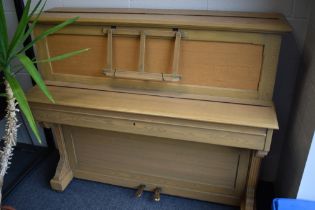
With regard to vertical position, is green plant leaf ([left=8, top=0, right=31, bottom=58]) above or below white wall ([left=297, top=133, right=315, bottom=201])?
above

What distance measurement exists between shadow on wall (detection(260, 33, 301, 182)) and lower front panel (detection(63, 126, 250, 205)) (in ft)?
1.10

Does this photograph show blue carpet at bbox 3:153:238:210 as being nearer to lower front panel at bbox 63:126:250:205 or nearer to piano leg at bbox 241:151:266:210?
lower front panel at bbox 63:126:250:205

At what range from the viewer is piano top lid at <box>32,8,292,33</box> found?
127 cm

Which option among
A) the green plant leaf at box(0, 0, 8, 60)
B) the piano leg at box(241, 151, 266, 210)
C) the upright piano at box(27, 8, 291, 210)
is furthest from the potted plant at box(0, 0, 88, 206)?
the piano leg at box(241, 151, 266, 210)

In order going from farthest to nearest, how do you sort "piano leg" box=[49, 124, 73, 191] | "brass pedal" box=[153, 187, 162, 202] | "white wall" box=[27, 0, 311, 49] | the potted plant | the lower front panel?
"piano leg" box=[49, 124, 73, 191]
"brass pedal" box=[153, 187, 162, 202]
the lower front panel
"white wall" box=[27, 0, 311, 49]
the potted plant

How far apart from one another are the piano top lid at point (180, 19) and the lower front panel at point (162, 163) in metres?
0.65

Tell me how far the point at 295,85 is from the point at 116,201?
1272mm

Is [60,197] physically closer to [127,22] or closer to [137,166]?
[137,166]

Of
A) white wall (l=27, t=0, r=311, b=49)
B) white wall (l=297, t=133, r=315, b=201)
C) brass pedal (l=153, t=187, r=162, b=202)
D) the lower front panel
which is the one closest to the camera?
white wall (l=297, t=133, r=315, b=201)

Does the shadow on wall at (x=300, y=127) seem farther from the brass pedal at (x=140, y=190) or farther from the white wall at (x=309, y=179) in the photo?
the brass pedal at (x=140, y=190)

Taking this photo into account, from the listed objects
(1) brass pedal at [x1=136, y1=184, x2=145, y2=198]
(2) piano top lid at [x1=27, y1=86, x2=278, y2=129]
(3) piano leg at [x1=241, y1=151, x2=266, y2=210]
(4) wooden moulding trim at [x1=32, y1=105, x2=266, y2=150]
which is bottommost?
(1) brass pedal at [x1=136, y1=184, x2=145, y2=198]

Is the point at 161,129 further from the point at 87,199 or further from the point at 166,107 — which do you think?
the point at 87,199

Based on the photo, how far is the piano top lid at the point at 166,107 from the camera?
1291mm

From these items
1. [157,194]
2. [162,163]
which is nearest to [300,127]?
[162,163]
